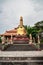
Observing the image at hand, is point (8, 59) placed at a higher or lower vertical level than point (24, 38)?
lower

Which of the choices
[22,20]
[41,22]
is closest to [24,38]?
[22,20]

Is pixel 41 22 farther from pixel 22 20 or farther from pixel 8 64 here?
pixel 8 64

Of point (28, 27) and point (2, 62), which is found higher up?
point (28, 27)

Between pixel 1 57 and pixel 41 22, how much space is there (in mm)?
28908

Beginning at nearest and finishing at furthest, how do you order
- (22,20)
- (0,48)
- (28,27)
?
(0,48)
(22,20)
(28,27)

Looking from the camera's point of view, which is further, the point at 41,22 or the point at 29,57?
the point at 41,22

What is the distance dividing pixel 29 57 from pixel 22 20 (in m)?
15.4

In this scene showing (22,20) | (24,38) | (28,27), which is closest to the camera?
(24,38)

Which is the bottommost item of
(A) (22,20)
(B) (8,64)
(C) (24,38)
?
(B) (8,64)

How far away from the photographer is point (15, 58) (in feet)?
36.1

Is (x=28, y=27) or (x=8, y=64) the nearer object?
(x=8, y=64)

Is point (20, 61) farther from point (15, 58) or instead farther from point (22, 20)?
point (22, 20)

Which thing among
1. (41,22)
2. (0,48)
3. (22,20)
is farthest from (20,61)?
(41,22)

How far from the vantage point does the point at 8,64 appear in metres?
10.8
